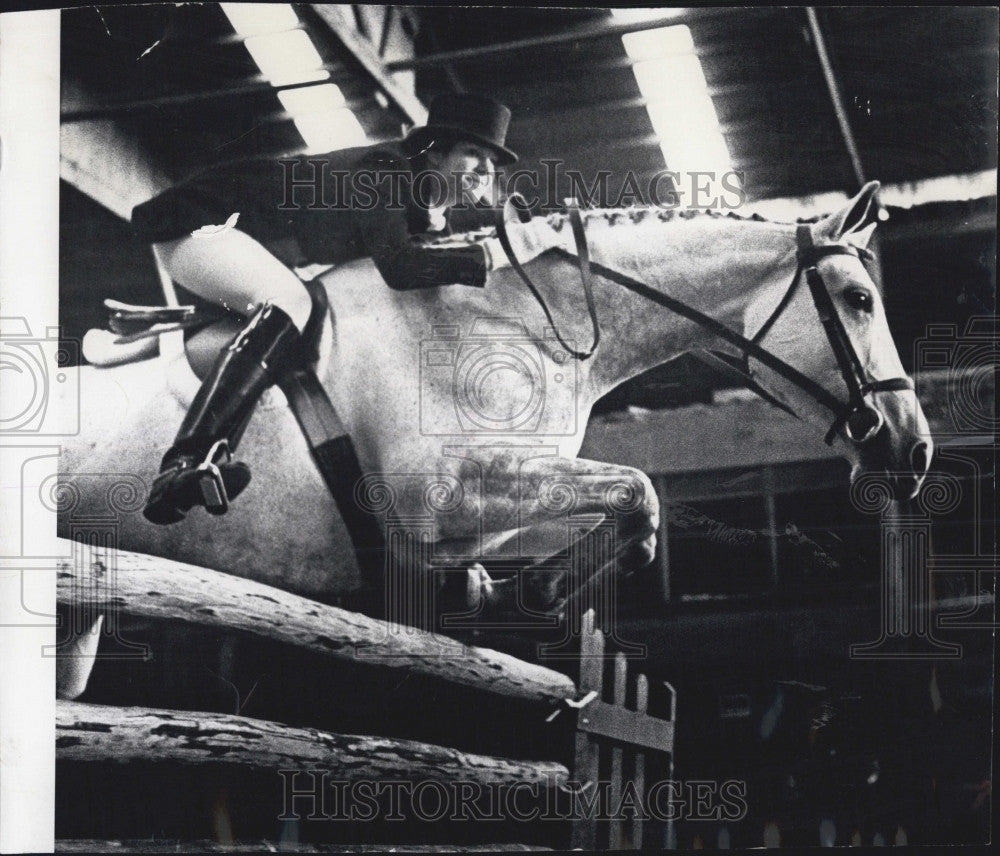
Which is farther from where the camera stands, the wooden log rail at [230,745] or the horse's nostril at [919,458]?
the horse's nostril at [919,458]

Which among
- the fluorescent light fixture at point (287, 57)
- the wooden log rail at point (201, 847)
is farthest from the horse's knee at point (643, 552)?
the fluorescent light fixture at point (287, 57)

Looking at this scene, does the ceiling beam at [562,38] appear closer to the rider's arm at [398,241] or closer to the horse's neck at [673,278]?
the rider's arm at [398,241]

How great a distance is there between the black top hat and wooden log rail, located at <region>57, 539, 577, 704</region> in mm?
1481

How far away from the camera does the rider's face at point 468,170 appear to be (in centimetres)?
303

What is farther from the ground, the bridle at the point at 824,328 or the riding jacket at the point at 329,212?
the riding jacket at the point at 329,212

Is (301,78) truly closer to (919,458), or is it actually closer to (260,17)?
(260,17)

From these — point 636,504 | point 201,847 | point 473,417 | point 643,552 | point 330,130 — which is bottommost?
point 201,847

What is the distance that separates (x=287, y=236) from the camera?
302cm

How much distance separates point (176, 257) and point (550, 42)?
132cm

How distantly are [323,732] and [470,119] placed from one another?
6.24 feet

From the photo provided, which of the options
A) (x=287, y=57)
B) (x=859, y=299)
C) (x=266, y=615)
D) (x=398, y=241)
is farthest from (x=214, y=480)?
(x=859, y=299)

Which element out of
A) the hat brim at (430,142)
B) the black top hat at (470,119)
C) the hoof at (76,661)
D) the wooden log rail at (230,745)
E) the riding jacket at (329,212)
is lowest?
the wooden log rail at (230,745)

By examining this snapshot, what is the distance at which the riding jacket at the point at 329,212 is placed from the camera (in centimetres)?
301

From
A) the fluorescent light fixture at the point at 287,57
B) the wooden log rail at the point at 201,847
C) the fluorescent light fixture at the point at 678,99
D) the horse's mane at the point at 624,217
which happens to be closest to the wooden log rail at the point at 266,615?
the wooden log rail at the point at 201,847
